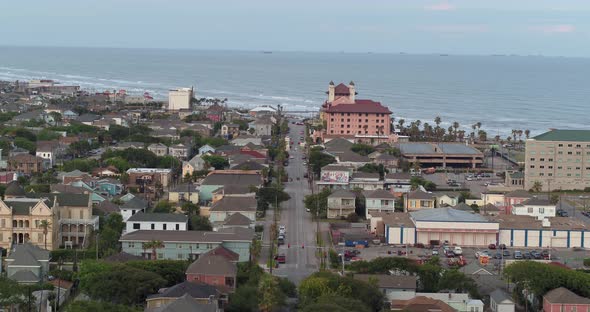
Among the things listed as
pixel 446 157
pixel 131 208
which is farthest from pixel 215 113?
pixel 131 208

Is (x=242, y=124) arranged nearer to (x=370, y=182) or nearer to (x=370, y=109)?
(x=370, y=109)

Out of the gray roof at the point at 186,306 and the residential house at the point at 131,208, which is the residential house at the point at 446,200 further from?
the gray roof at the point at 186,306

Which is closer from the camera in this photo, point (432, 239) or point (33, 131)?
point (432, 239)

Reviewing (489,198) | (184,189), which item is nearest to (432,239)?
(489,198)

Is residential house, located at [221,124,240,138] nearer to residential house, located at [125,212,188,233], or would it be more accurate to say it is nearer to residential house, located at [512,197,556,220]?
residential house, located at [512,197,556,220]

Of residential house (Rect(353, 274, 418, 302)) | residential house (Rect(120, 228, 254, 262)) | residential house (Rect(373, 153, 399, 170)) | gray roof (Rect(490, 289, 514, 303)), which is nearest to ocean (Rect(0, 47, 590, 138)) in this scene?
residential house (Rect(373, 153, 399, 170))

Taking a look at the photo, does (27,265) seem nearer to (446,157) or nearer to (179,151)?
(179,151)
